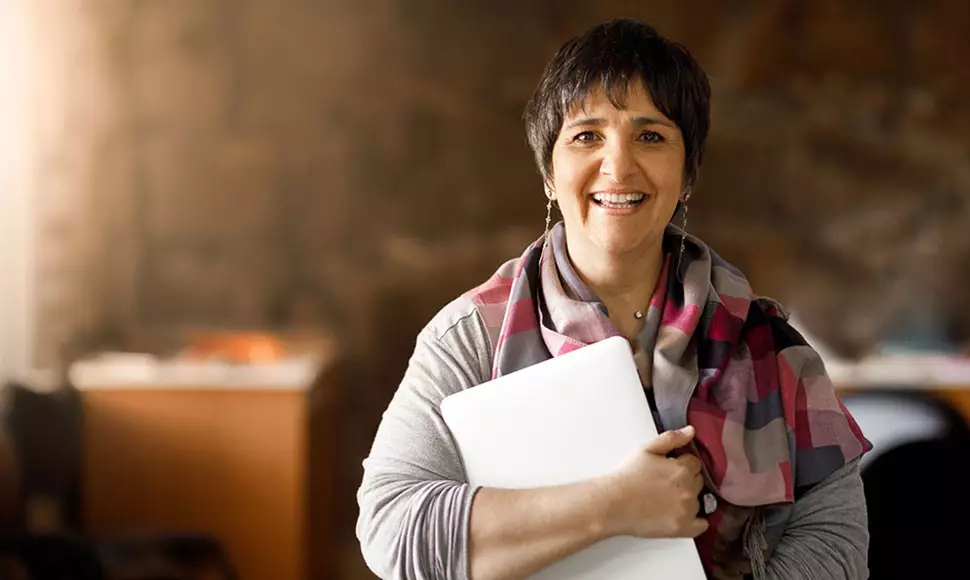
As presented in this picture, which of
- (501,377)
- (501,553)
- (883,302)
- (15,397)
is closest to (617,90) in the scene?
(501,377)

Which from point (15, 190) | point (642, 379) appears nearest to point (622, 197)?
point (642, 379)

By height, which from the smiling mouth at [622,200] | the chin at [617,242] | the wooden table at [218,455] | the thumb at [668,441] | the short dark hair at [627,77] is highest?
the short dark hair at [627,77]

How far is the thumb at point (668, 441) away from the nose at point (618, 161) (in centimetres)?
29

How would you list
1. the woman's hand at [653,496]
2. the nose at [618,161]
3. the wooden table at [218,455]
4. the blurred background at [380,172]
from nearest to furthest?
the woman's hand at [653,496]
the nose at [618,161]
the wooden table at [218,455]
the blurred background at [380,172]

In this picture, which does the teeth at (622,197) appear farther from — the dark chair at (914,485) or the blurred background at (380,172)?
the blurred background at (380,172)

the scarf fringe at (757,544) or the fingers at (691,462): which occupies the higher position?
the fingers at (691,462)

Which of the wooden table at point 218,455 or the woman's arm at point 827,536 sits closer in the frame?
the woman's arm at point 827,536

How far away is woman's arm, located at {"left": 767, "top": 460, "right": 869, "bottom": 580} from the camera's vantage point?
3.71 feet

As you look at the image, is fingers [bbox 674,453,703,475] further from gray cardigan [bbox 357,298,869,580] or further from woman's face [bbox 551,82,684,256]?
woman's face [bbox 551,82,684,256]

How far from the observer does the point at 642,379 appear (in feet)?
3.89

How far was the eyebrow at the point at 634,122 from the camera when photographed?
118cm

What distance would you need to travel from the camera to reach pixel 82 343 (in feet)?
12.1

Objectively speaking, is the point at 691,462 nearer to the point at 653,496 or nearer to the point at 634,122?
the point at 653,496

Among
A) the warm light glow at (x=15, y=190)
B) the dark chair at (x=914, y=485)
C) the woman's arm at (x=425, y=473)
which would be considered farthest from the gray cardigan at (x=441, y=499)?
the warm light glow at (x=15, y=190)
